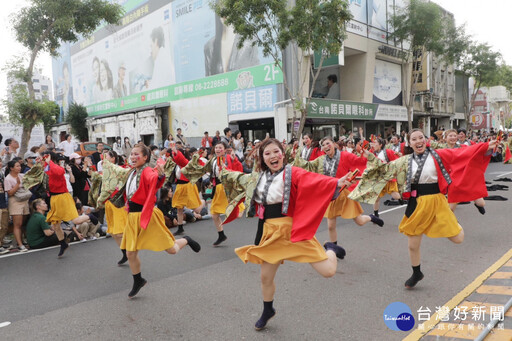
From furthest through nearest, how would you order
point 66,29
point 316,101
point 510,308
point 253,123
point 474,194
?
point 253,123
point 316,101
point 66,29
point 474,194
point 510,308

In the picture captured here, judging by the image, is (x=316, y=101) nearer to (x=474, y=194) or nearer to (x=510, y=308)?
(x=474, y=194)

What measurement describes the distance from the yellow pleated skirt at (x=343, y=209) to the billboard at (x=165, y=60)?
12.4 meters

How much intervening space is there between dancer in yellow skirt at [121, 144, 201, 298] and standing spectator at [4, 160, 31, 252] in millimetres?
3788

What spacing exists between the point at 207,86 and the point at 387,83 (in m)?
12.8

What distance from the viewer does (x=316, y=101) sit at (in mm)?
19094

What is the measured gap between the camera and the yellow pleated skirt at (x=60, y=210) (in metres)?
6.71

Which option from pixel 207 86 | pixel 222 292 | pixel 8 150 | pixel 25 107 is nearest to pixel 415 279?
pixel 222 292

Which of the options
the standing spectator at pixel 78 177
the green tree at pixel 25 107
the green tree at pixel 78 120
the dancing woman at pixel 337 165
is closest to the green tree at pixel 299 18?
the green tree at pixel 25 107

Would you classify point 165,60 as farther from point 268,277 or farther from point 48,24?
point 268,277

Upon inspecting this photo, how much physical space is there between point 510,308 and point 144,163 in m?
4.07

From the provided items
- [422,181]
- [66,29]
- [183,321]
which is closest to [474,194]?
[422,181]

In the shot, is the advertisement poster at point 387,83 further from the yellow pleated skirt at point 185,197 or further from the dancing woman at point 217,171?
the dancing woman at point 217,171

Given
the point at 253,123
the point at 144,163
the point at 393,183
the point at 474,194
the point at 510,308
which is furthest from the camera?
the point at 253,123

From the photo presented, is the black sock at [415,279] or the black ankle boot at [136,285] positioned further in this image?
the black ankle boot at [136,285]
